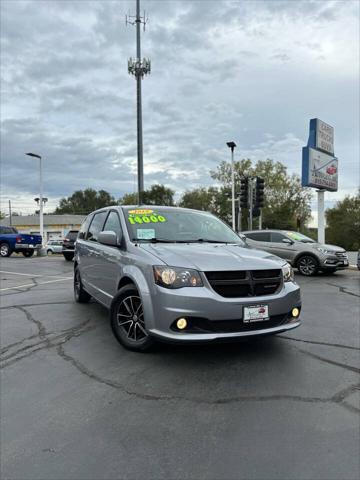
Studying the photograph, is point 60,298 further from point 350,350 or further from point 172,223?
point 350,350

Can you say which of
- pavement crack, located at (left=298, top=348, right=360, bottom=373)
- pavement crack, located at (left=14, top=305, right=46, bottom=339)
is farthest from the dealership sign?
pavement crack, located at (left=298, top=348, right=360, bottom=373)

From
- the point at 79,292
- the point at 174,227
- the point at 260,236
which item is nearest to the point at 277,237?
the point at 260,236

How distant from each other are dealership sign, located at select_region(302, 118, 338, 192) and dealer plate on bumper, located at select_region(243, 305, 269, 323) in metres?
15.6

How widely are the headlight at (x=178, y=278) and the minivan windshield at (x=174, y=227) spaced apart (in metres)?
0.96

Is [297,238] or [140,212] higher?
[140,212]

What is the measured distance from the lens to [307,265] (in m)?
12.6

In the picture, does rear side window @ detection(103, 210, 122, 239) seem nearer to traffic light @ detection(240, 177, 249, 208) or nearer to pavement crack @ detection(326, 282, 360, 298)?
pavement crack @ detection(326, 282, 360, 298)

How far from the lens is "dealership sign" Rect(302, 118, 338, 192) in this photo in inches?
720

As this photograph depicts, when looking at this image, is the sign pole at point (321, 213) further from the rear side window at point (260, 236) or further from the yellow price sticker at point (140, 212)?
the yellow price sticker at point (140, 212)

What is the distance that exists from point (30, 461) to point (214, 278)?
2081mm

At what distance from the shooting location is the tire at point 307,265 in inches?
Answer: 490

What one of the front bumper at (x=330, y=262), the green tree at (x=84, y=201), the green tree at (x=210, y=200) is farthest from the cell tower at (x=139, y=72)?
the green tree at (x=84, y=201)

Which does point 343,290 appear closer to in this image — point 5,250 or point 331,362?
point 331,362

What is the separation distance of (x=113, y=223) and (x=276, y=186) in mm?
54028
